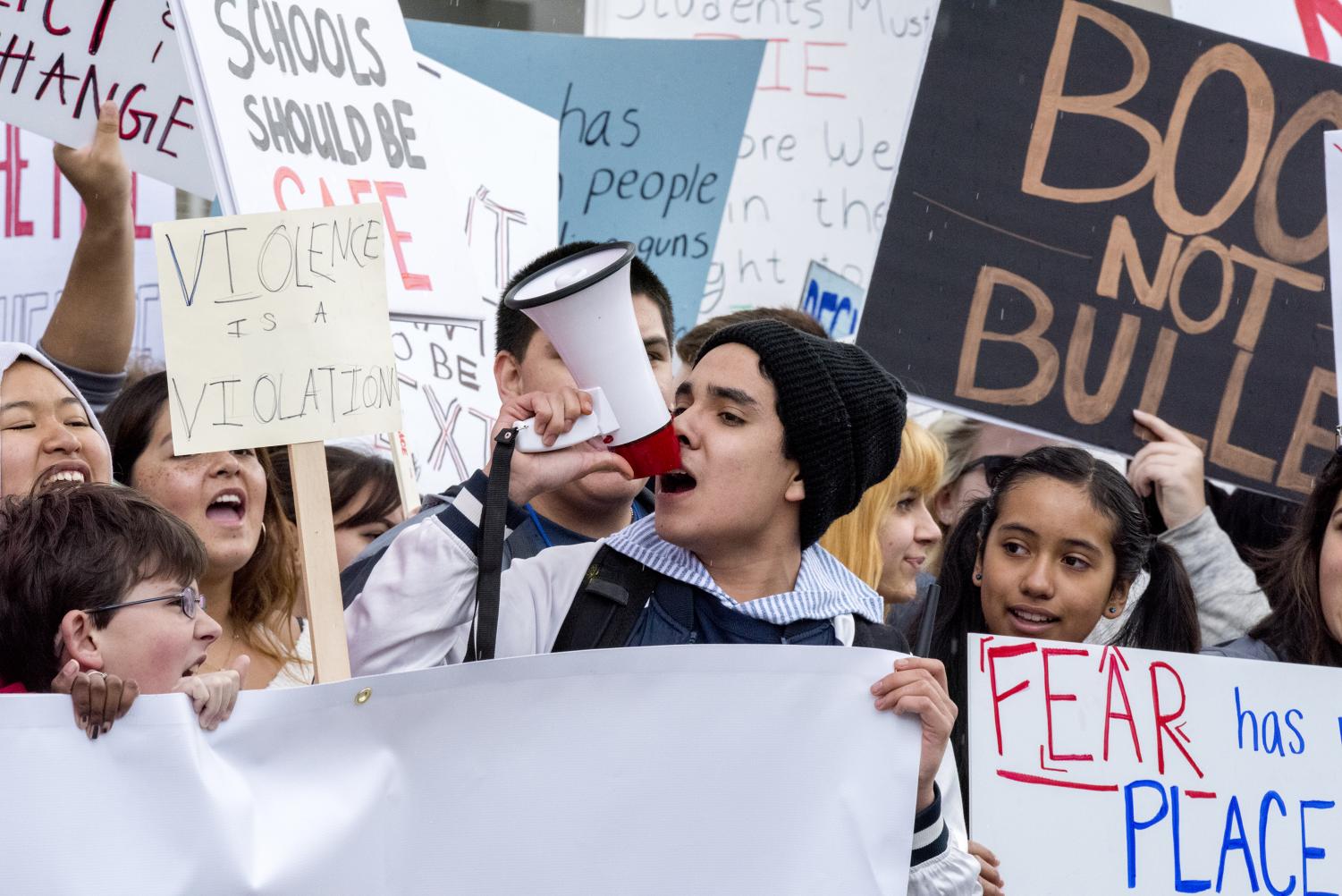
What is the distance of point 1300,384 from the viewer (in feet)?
11.0

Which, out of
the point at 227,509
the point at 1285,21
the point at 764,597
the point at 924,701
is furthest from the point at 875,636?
the point at 1285,21

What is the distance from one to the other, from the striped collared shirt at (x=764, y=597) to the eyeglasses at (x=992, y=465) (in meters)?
0.93

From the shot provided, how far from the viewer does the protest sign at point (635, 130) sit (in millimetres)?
4199

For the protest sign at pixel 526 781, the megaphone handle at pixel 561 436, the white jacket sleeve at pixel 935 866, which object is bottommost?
the white jacket sleeve at pixel 935 866

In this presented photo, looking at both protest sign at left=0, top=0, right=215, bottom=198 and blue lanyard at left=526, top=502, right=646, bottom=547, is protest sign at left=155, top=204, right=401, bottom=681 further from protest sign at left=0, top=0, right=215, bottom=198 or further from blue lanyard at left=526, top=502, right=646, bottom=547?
protest sign at left=0, top=0, right=215, bottom=198

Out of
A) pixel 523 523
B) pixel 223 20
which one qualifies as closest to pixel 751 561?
pixel 523 523

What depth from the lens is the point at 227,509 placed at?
273 centimetres

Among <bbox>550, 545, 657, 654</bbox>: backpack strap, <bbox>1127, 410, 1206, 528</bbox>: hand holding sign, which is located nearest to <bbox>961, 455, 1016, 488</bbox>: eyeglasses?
<bbox>1127, 410, 1206, 528</bbox>: hand holding sign

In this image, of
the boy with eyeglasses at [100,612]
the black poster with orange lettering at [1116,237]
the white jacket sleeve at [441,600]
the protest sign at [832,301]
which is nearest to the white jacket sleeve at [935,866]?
the white jacket sleeve at [441,600]

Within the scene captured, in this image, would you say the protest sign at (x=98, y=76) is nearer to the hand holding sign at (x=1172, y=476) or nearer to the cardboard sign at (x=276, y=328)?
the cardboard sign at (x=276, y=328)

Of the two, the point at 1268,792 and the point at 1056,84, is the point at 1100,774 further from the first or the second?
the point at 1056,84

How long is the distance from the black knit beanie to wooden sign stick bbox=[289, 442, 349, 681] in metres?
0.58

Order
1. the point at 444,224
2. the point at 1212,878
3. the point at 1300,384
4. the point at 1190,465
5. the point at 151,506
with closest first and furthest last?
the point at 151,506
the point at 1212,878
the point at 444,224
the point at 1190,465
the point at 1300,384

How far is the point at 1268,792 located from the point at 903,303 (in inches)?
49.2
